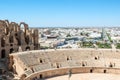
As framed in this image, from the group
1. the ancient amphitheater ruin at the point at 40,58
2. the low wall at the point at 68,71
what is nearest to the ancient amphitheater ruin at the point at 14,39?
the ancient amphitheater ruin at the point at 40,58

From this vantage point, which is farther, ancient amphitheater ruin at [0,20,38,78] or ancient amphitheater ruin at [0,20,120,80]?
ancient amphitheater ruin at [0,20,38,78]

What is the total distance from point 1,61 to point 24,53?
3.89 meters

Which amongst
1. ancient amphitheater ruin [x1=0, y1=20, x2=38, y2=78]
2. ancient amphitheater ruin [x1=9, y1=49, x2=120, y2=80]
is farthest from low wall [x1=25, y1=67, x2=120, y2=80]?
ancient amphitheater ruin [x1=0, y1=20, x2=38, y2=78]

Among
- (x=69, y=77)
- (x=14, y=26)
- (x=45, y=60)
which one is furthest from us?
(x=14, y=26)

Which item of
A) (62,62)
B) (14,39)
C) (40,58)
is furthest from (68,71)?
(14,39)

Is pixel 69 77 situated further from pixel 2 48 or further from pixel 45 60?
pixel 2 48

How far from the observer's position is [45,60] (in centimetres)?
4053

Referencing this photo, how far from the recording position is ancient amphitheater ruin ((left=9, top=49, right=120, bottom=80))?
120 ft

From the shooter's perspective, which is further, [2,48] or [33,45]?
[33,45]

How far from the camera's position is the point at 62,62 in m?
41.0

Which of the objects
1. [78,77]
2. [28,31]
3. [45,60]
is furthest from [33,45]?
[78,77]

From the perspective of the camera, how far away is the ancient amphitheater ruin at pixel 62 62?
120ft

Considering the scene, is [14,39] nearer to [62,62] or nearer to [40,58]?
[40,58]

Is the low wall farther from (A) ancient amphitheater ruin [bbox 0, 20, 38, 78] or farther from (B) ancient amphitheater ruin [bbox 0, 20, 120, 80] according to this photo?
(A) ancient amphitheater ruin [bbox 0, 20, 38, 78]
